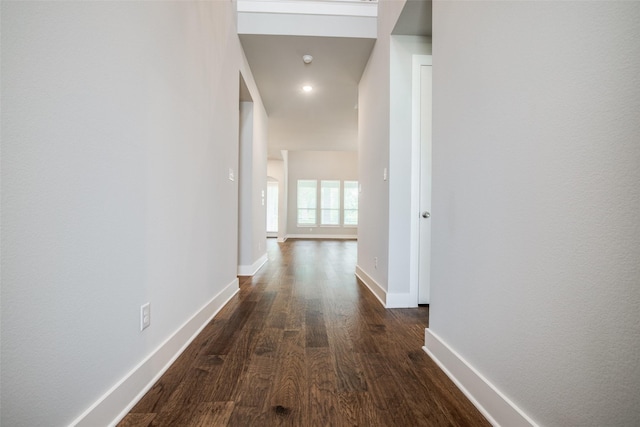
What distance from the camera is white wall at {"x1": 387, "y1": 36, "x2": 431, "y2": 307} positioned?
2484mm

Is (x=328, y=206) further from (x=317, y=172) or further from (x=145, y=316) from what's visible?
(x=145, y=316)

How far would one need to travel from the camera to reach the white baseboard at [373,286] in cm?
257

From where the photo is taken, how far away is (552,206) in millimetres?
838

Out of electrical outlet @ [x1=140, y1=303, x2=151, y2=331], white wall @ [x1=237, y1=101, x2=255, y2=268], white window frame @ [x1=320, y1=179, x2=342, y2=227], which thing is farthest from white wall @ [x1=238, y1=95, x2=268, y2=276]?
white window frame @ [x1=320, y1=179, x2=342, y2=227]

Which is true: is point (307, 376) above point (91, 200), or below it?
below

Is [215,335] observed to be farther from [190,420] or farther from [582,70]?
[582,70]

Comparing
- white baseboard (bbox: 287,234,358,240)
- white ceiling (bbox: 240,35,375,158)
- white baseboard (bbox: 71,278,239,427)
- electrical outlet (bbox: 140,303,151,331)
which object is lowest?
white baseboard (bbox: 287,234,358,240)

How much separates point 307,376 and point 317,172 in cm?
970

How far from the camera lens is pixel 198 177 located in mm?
1930

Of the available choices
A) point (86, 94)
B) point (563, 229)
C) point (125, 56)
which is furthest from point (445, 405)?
point (125, 56)

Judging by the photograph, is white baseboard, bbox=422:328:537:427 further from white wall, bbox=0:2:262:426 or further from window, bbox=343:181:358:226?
window, bbox=343:181:358:226

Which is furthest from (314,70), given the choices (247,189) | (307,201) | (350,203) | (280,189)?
(350,203)

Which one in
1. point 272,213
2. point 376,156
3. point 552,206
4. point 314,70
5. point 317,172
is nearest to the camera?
point 552,206

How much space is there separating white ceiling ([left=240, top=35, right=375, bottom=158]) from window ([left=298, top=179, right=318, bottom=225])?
14.9 feet
